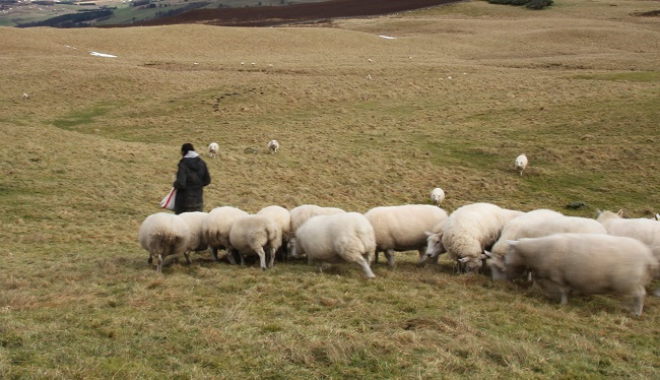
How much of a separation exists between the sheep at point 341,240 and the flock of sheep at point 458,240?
20 mm

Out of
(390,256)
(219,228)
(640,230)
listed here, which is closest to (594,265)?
(640,230)

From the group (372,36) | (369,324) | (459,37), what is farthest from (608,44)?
(369,324)

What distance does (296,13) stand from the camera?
98.8 metres

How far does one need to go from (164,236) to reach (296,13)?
299 ft

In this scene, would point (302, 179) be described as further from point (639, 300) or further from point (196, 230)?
point (639, 300)

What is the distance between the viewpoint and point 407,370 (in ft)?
22.9

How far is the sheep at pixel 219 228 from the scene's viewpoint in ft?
44.1

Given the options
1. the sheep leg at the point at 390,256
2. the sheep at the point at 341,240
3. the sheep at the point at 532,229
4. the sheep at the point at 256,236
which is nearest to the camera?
the sheep at the point at 532,229

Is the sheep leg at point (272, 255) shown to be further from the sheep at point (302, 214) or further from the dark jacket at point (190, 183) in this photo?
the dark jacket at point (190, 183)

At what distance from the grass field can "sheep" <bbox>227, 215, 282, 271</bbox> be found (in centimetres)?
Result: 52

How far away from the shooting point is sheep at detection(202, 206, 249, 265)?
13.4 metres

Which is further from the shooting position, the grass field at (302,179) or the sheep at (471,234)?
the sheep at (471,234)

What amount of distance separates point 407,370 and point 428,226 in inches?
281

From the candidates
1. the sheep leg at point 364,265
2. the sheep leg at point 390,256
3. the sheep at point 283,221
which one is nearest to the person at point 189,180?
the sheep at point 283,221
